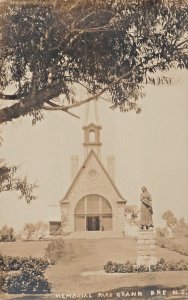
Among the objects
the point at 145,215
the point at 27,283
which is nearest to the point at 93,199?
the point at 145,215

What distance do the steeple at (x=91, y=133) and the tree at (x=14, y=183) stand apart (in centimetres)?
29

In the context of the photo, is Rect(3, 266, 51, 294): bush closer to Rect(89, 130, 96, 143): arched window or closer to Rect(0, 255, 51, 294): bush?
Rect(0, 255, 51, 294): bush

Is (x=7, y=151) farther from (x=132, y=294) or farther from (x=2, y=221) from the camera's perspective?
(x=132, y=294)

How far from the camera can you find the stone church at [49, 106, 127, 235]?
2.89 m

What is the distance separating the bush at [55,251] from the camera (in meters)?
2.90

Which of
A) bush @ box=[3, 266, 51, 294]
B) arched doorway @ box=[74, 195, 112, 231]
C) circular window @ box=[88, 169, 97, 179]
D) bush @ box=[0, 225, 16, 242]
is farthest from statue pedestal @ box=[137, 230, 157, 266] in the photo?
bush @ box=[0, 225, 16, 242]

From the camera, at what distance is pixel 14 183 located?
2918 mm

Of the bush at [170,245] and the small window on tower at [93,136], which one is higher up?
the small window on tower at [93,136]

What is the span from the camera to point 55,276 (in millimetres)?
2887

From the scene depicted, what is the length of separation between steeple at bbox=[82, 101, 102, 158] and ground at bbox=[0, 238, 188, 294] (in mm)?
402

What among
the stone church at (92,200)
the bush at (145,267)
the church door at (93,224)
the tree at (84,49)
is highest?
the tree at (84,49)

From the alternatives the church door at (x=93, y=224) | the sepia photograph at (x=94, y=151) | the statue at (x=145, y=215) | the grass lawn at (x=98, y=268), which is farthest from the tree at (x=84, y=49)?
the grass lawn at (x=98, y=268)

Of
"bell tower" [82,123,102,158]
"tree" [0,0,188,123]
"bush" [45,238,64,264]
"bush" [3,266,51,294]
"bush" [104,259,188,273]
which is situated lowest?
"bush" [3,266,51,294]

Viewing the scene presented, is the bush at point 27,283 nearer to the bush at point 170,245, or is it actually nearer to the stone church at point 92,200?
the stone church at point 92,200
